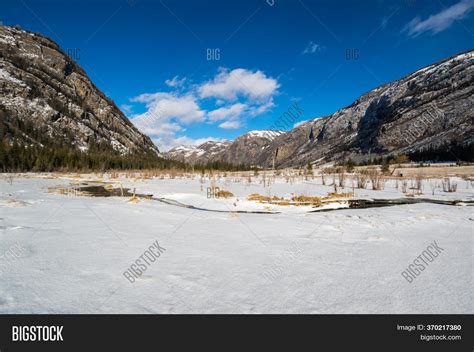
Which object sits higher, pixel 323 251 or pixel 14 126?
pixel 14 126

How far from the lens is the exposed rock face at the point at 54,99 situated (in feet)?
252

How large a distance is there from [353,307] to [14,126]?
87.8 m

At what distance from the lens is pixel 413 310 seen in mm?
1969

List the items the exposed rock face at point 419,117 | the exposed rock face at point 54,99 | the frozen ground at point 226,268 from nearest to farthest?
the frozen ground at point 226,268 < the exposed rock face at point 54,99 < the exposed rock face at point 419,117

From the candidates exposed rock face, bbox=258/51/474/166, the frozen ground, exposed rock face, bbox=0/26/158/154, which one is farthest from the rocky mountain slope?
the frozen ground

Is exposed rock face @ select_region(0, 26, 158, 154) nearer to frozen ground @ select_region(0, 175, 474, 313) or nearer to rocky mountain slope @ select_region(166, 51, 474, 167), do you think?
rocky mountain slope @ select_region(166, 51, 474, 167)

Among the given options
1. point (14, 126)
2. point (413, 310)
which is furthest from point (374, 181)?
point (14, 126)

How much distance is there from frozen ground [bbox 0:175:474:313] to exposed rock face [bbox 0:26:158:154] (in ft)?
257

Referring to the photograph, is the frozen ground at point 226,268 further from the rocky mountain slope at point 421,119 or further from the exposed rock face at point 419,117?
the exposed rock face at point 419,117

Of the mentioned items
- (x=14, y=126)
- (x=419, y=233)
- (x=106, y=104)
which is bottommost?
(x=419, y=233)

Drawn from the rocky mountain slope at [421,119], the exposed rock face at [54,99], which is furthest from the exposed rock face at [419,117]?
the exposed rock face at [54,99]

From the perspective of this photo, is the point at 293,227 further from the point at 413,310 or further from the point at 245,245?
the point at 413,310

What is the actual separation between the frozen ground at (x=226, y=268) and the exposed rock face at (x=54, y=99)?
78.2 metres

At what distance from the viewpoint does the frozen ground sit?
2008mm
